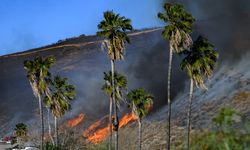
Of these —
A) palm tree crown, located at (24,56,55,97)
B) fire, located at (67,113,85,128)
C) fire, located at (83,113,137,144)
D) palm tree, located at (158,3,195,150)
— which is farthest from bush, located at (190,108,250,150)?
fire, located at (67,113,85,128)

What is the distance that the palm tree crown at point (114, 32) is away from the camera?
72375 millimetres

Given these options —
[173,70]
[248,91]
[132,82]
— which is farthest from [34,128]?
[248,91]

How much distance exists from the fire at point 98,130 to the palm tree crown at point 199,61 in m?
70.1

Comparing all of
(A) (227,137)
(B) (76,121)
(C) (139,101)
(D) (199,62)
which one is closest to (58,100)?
(C) (139,101)

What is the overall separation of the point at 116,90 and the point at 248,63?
71.5 metres

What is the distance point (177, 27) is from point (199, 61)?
6542 mm

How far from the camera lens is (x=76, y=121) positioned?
567 feet

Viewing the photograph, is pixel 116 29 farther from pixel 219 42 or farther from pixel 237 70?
pixel 219 42

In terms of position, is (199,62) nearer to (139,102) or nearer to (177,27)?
(177,27)

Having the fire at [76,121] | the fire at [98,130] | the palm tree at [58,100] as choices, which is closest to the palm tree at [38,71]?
the palm tree at [58,100]

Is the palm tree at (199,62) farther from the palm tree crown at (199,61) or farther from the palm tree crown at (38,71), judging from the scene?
the palm tree crown at (38,71)

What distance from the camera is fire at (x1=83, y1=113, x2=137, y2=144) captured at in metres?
145

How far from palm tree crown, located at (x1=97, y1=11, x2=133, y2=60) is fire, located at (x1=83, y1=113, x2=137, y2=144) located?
230 ft

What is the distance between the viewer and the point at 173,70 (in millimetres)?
187250
